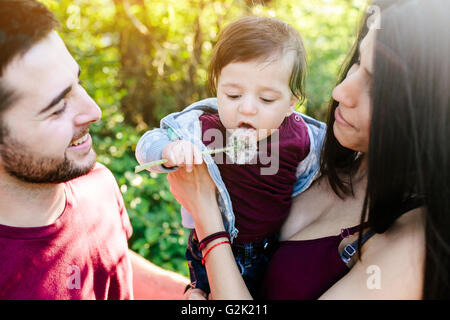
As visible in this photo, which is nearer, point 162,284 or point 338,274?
point 338,274

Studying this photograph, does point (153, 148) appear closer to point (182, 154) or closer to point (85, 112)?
point (182, 154)

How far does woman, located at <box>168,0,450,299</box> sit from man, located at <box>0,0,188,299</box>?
48 cm

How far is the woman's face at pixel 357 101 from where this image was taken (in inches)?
50.3

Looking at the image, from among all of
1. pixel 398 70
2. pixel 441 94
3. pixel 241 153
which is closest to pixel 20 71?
pixel 241 153

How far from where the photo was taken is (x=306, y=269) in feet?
4.77

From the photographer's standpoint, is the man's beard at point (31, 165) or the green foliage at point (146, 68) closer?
the man's beard at point (31, 165)

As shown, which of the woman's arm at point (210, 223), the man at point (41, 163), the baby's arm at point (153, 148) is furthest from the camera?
the baby's arm at point (153, 148)

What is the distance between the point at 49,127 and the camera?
1.32 m

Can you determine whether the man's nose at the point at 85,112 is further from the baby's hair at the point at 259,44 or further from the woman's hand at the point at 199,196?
the baby's hair at the point at 259,44

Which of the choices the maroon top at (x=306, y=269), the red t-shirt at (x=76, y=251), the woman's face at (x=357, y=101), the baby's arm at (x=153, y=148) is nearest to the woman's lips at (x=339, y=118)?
the woman's face at (x=357, y=101)

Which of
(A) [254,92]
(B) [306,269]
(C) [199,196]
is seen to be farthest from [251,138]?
(B) [306,269]

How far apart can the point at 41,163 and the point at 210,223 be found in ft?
2.21
